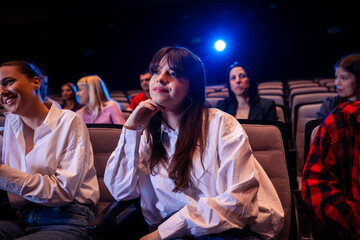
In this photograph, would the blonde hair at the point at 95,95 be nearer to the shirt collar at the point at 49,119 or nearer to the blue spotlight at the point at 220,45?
the shirt collar at the point at 49,119

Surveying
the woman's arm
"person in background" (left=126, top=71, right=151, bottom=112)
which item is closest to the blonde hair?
the woman's arm

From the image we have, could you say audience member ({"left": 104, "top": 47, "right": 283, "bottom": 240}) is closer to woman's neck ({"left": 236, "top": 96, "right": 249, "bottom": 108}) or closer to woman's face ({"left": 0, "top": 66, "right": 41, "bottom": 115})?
woman's face ({"left": 0, "top": 66, "right": 41, "bottom": 115})

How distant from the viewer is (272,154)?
1394mm

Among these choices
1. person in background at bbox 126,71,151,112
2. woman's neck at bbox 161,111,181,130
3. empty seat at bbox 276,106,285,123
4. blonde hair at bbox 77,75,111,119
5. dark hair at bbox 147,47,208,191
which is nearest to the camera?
dark hair at bbox 147,47,208,191

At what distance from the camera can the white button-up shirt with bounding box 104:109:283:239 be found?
1.00m

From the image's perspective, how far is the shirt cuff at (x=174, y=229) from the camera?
1052 millimetres

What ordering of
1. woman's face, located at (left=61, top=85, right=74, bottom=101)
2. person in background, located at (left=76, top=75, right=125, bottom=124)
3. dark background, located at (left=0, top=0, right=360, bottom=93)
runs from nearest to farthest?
person in background, located at (left=76, top=75, right=125, bottom=124)
woman's face, located at (left=61, top=85, right=74, bottom=101)
dark background, located at (left=0, top=0, right=360, bottom=93)

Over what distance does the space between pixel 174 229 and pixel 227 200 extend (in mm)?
229

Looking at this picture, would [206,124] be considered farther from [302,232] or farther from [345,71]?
[345,71]

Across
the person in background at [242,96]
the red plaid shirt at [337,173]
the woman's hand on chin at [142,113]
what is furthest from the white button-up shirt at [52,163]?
the person in background at [242,96]

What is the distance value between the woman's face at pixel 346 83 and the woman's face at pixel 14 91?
6.18 feet

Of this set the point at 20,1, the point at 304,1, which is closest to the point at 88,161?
the point at 20,1

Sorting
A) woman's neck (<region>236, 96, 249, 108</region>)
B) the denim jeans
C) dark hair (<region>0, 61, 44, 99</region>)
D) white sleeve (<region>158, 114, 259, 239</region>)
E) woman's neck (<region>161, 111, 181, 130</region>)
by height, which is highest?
dark hair (<region>0, 61, 44, 99</region>)

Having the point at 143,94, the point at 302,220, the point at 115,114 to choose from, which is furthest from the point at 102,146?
the point at 143,94
